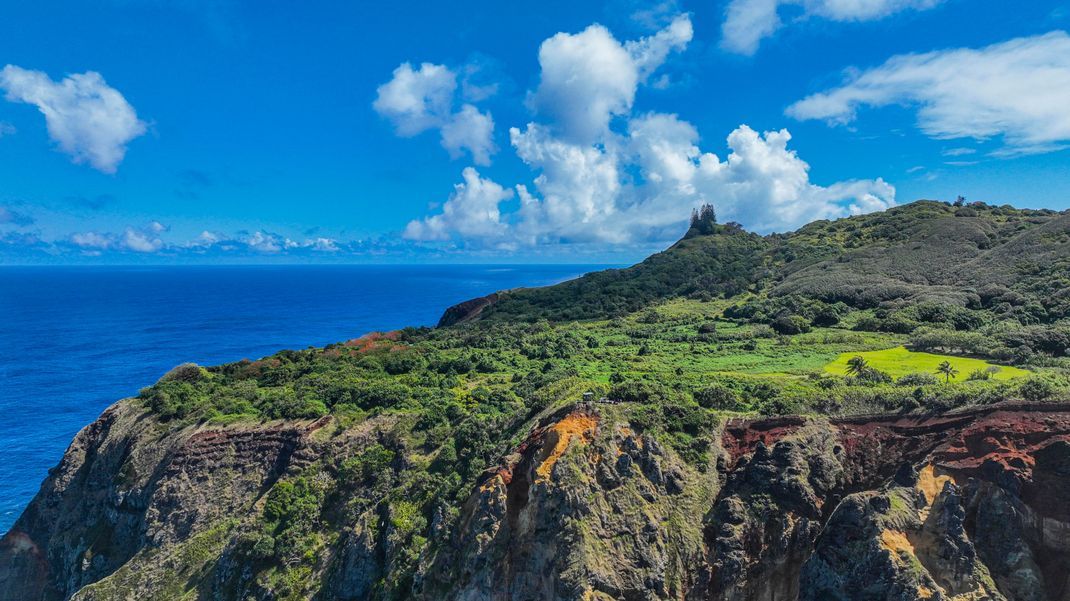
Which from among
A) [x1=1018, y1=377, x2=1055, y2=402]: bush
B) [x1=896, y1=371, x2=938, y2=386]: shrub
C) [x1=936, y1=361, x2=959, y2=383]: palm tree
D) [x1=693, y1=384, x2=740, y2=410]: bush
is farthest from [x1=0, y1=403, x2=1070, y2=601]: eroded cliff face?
[x1=936, y1=361, x2=959, y2=383]: palm tree

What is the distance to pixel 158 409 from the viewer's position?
39281 millimetres

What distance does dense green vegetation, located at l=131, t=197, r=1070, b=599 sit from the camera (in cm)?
2906

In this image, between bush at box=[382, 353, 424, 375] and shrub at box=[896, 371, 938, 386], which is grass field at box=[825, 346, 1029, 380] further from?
bush at box=[382, 353, 424, 375]

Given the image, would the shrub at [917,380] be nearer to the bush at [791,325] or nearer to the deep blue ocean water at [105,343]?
the bush at [791,325]

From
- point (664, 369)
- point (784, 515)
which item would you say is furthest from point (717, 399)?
point (664, 369)

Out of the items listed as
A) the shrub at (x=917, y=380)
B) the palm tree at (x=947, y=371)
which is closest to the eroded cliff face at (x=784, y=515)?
the shrub at (x=917, y=380)

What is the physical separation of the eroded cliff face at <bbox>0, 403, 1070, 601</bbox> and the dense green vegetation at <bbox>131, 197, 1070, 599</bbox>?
1658mm

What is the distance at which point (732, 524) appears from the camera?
23.7 m

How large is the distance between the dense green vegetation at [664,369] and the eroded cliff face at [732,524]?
1.66 metres

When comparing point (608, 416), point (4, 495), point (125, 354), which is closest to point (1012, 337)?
point (608, 416)

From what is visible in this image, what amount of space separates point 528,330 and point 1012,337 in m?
47.9

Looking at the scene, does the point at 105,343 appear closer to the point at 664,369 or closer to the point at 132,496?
the point at 132,496

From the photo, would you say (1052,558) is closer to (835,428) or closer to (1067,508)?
(1067,508)

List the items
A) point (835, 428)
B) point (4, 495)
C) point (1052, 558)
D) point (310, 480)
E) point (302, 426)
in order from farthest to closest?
point (4, 495) → point (302, 426) → point (310, 480) → point (835, 428) → point (1052, 558)
